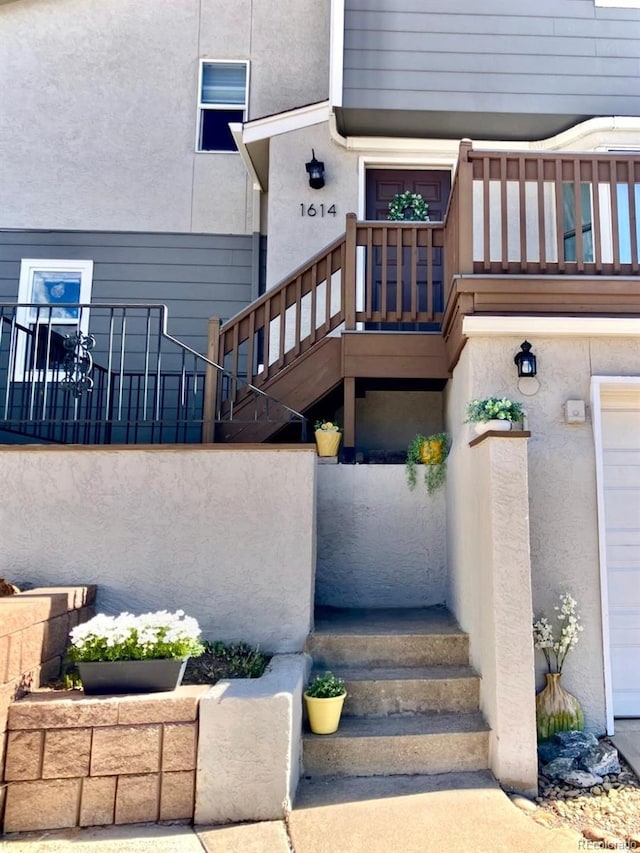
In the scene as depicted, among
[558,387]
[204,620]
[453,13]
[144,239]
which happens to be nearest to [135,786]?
[204,620]

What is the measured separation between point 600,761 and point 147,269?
631cm

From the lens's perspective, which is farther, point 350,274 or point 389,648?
point 350,274

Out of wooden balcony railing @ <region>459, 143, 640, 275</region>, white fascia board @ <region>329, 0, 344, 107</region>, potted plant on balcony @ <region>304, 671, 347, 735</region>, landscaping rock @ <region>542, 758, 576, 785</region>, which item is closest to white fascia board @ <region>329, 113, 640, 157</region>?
white fascia board @ <region>329, 0, 344, 107</region>

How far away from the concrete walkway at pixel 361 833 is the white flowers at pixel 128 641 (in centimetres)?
69

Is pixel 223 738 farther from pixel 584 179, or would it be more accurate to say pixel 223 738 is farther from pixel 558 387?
pixel 584 179

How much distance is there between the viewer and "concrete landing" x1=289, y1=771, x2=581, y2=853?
7.68 feet

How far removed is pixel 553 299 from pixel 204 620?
3.04 meters

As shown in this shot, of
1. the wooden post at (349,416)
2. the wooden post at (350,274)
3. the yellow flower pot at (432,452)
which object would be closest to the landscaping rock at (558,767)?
the yellow flower pot at (432,452)

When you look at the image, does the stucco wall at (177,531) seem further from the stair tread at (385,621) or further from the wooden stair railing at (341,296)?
the wooden stair railing at (341,296)

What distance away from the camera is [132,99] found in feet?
22.5

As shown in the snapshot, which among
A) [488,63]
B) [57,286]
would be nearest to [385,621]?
[488,63]

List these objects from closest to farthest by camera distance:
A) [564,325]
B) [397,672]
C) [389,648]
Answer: [397,672] < [389,648] < [564,325]

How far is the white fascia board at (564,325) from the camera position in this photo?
3.59 metres

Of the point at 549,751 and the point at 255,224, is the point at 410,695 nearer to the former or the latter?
the point at 549,751
